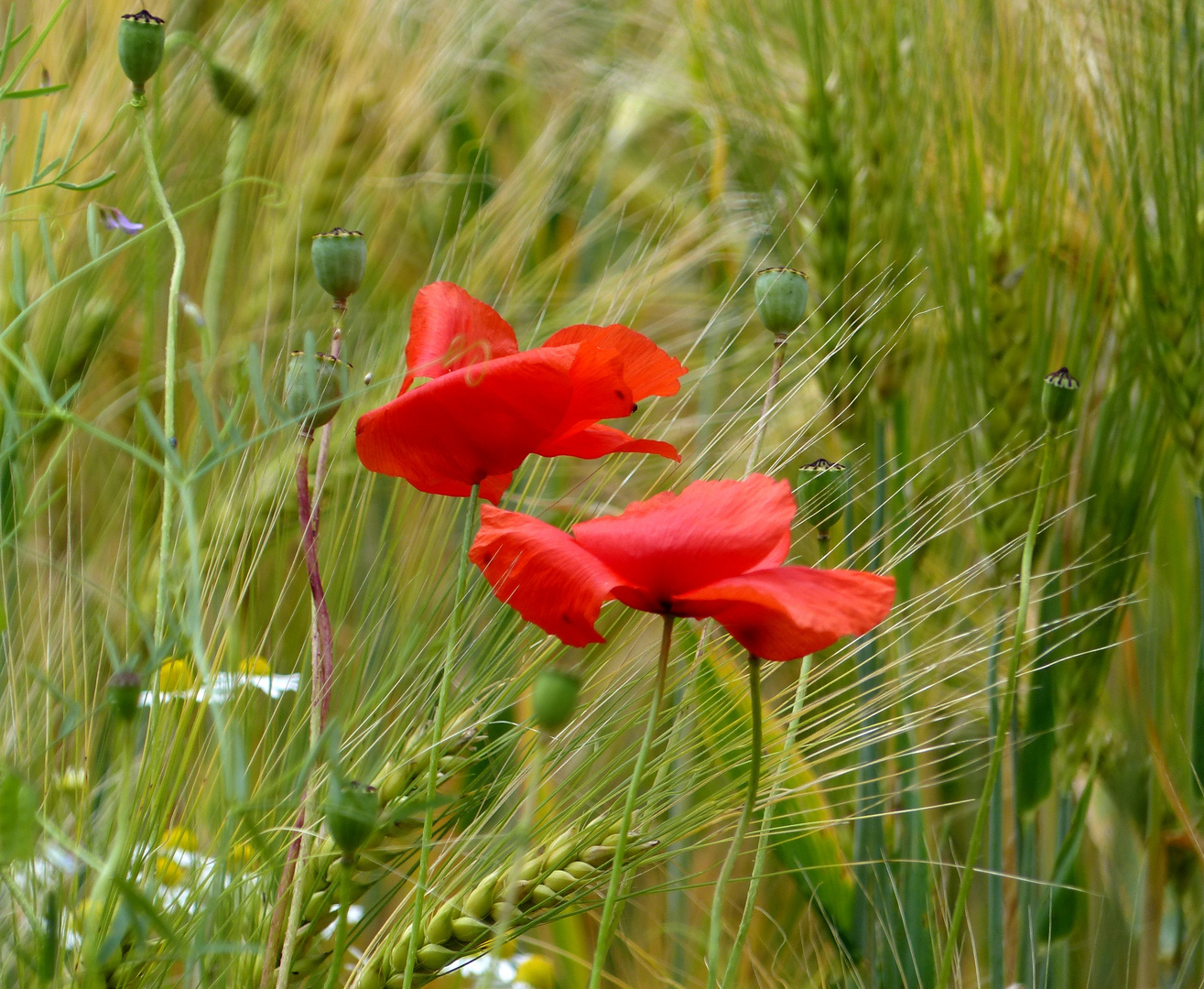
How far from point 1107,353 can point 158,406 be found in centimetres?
61

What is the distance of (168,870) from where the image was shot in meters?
0.35

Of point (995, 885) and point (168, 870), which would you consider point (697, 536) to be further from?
point (995, 885)

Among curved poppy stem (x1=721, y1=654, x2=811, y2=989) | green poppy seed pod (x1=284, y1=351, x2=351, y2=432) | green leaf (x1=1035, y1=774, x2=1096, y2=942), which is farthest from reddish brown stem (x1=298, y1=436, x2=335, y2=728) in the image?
green leaf (x1=1035, y1=774, x2=1096, y2=942)

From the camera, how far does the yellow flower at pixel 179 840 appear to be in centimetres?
35

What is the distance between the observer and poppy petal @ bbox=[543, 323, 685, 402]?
1.15 ft

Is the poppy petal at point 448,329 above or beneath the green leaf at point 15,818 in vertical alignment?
above

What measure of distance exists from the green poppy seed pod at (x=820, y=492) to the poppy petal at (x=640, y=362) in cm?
6

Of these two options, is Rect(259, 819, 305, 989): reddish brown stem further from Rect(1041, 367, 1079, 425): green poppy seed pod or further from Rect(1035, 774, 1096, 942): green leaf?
Rect(1035, 774, 1096, 942): green leaf

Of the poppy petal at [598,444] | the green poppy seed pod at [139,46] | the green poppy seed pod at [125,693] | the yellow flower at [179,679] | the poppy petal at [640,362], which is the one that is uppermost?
the green poppy seed pod at [139,46]

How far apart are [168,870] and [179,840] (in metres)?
0.01

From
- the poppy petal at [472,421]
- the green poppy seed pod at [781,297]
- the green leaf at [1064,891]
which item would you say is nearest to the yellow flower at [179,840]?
the poppy petal at [472,421]

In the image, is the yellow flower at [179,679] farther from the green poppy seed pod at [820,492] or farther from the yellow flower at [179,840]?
the green poppy seed pod at [820,492]

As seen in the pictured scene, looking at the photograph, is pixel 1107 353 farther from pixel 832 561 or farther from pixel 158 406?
pixel 158 406

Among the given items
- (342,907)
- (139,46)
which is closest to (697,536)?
(342,907)
